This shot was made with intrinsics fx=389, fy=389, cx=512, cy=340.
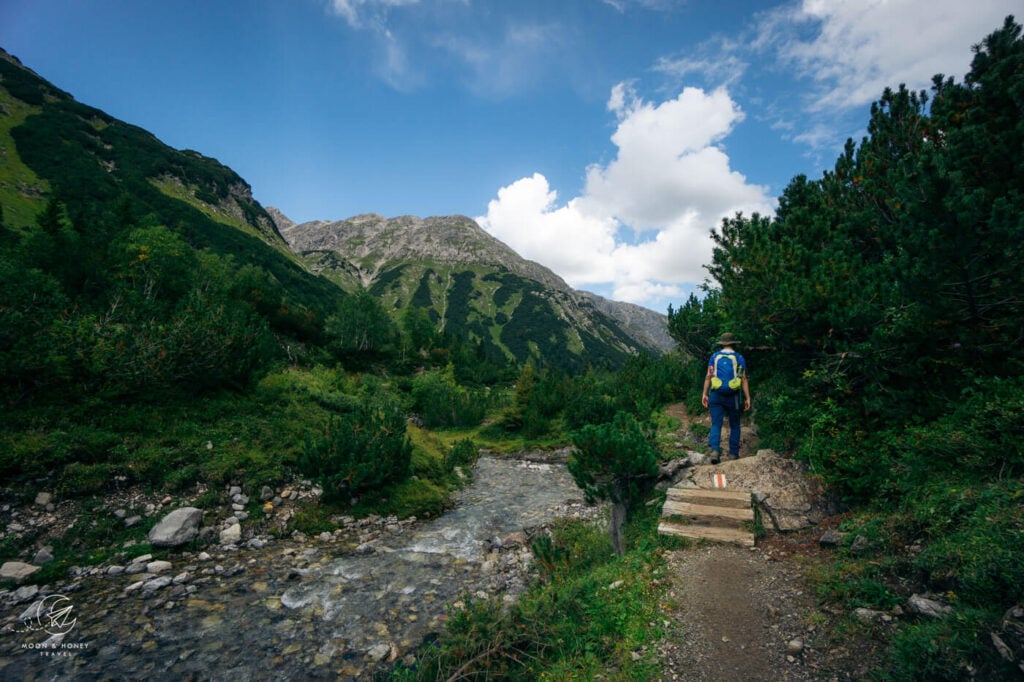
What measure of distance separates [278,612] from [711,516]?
8212 millimetres

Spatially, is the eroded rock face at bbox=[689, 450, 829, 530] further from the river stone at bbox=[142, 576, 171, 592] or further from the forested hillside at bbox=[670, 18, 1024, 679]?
the river stone at bbox=[142, 576, 171, 592]

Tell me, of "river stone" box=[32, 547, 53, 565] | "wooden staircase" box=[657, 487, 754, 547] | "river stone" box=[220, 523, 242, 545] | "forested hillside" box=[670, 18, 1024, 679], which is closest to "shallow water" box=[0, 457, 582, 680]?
"river stone" box=[220, 523, 242, 545]

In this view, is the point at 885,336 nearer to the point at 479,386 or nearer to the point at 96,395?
the point at 96,395

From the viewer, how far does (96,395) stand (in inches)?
A: 455

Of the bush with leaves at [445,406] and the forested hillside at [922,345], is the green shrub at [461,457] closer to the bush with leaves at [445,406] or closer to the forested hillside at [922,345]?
the bush with leaves at [445,406]

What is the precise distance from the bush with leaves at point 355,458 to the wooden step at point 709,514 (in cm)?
902

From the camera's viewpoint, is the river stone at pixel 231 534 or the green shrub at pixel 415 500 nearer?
the river stone at pixel 231 534

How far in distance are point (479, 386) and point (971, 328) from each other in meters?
52.2

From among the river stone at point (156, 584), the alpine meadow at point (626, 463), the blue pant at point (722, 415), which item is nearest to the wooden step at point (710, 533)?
the alpine meadow at point (626, 463)

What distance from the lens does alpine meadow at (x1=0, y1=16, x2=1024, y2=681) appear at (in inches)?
184

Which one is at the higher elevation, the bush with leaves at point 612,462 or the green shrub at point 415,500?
the bush with leaves at point 612,462

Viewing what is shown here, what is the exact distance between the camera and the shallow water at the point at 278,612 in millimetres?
5852

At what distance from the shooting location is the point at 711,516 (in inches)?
274

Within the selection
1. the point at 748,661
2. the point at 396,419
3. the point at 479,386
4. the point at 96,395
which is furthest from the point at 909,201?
the point at 479,386
